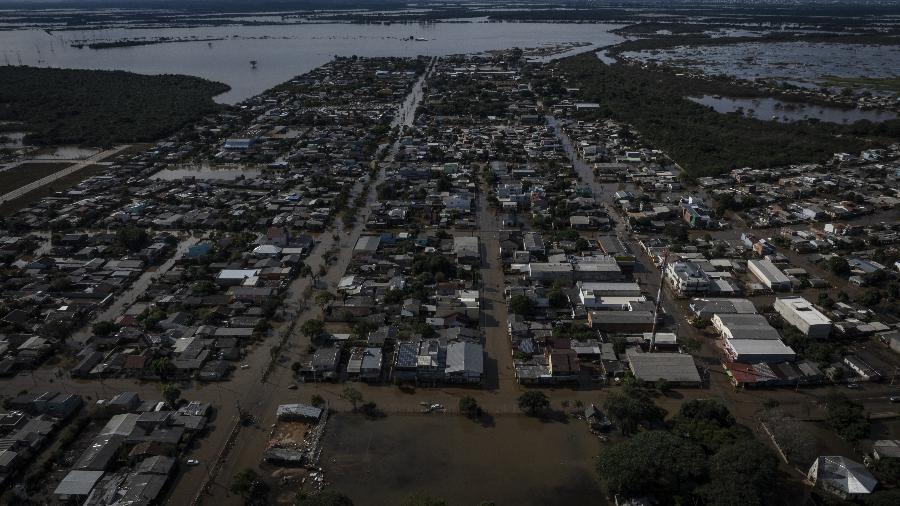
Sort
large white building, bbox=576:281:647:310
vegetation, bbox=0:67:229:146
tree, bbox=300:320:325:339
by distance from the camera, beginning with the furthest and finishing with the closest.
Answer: vegetation, bbox=0:67:229:146 → large white building, bbox=576:281:647:310 → tree, bbox=300:320:325:339

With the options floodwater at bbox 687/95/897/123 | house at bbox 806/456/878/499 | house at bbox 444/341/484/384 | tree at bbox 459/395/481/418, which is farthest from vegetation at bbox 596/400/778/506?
floodwater at bbox 687/95/897/123

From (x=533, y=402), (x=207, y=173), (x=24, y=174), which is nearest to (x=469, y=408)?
(x=533, y=402)

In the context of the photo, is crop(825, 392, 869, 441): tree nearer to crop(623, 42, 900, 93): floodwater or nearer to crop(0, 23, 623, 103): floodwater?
crop(0, 23, 623, 103): floodwater

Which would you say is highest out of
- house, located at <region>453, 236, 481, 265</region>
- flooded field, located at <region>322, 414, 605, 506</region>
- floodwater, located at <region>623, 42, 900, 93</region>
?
floodwater, located at <region>623, 42, 900, 93</region>

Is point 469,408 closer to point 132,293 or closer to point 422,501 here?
point 422,501

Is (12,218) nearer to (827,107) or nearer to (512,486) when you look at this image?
Result: (512,486)

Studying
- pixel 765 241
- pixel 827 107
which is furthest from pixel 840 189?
pixel 827 107
